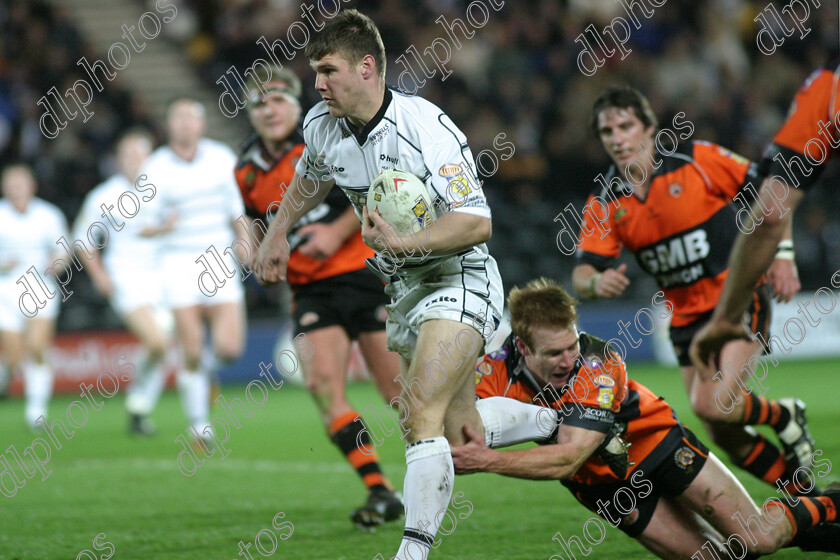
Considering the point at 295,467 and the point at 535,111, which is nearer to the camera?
the point at 295,467

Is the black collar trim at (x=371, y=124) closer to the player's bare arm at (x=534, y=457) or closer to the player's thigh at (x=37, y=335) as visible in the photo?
the player's bare arm at (x=534, y=457)

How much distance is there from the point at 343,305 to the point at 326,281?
0.59 feet

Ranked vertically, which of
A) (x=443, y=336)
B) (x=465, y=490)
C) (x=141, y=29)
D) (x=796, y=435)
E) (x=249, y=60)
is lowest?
(x=796, y=435)

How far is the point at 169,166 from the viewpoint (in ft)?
29.1

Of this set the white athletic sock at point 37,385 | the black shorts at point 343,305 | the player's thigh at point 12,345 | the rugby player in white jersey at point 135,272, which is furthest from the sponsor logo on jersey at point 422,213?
the player's thigh at point 12,345

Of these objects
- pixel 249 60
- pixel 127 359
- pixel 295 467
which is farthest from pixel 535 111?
pixel 295 467

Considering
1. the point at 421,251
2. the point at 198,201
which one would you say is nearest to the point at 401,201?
the point at 421,251

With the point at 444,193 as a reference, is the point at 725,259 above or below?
below

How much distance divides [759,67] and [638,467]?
13.7 meters

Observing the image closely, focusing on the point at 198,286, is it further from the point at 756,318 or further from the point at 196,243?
the point at 756,318

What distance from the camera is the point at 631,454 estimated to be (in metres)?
3.91

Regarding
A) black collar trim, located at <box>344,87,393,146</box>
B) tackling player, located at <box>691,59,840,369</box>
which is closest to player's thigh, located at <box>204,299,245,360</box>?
black collar trim, located at <box>344,87,393,146</box>

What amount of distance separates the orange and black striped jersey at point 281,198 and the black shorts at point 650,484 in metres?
2.26

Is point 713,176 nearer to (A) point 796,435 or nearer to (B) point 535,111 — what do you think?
(A) point 796,435
